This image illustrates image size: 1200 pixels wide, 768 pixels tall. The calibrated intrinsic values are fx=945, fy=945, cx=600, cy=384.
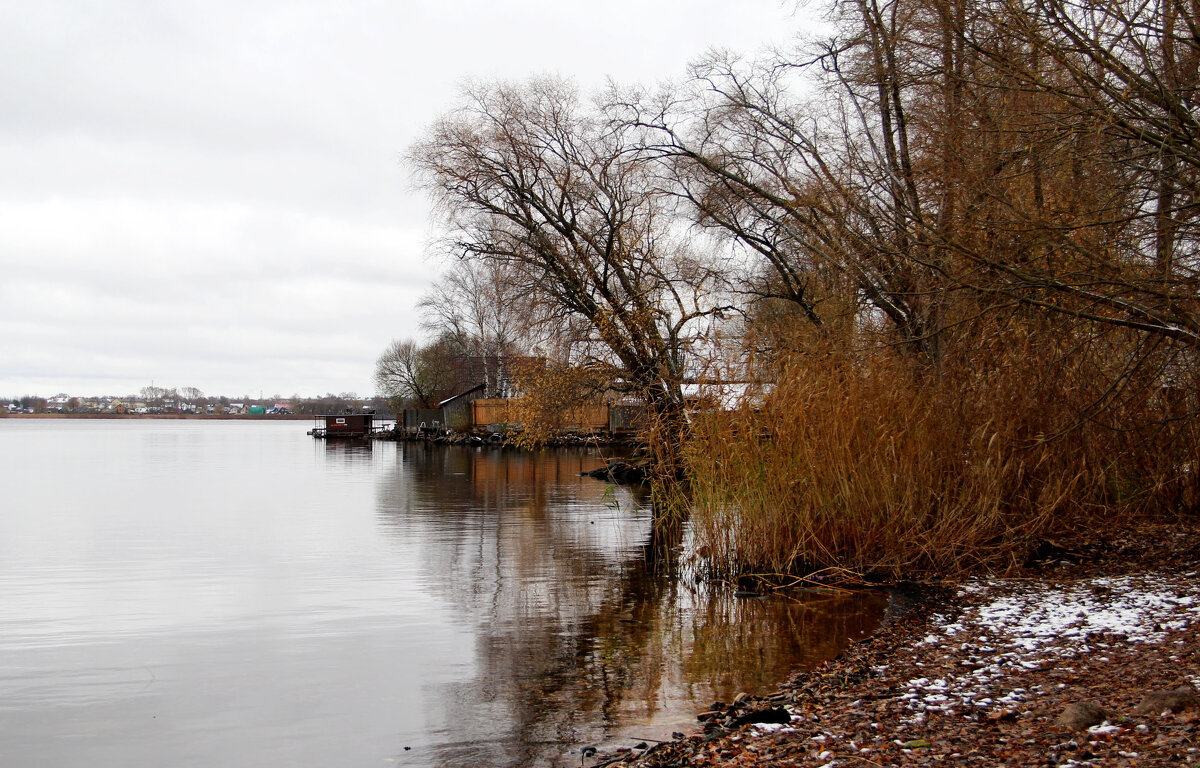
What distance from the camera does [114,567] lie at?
1408 cm

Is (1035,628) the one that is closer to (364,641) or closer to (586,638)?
(586,638)

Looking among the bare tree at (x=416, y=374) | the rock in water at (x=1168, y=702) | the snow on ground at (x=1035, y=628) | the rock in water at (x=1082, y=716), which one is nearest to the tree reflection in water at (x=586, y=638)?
the snow on ground at (x=1035, y=628)

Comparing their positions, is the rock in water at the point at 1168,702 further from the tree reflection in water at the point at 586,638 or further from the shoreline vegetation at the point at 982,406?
the tree reflection in water at the point at 586,638

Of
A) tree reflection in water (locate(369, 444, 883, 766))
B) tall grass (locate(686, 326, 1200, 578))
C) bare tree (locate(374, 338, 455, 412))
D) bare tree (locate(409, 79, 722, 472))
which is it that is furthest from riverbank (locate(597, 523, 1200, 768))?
bare tree (locate(374, 338, 455, 412))

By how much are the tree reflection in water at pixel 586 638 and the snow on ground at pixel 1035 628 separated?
1.32m

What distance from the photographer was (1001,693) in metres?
5.76

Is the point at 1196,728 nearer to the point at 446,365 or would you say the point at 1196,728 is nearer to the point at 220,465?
the point at 220,465

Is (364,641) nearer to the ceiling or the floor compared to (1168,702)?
nearer to the floor

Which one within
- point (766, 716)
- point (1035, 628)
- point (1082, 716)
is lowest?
point (766, 716)

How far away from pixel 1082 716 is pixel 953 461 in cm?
642

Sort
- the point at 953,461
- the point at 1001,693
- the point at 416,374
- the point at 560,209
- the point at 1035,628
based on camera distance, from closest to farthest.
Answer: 1. the point at 1001,693
2. the point at 1035,628
3. the point at 953,461
4. the point at 560,209
5. the point at 416,374

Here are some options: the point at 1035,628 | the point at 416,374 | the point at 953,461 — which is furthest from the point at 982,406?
the point at 416,374

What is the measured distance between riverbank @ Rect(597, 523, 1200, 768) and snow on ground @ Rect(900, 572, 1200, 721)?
0.01 m

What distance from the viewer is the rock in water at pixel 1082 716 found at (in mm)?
4840
